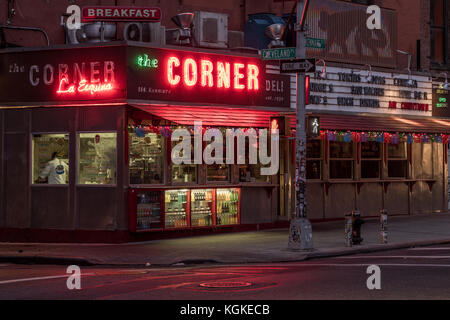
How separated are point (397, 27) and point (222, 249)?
14.2 metres

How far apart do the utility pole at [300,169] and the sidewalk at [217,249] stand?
369 millimetres

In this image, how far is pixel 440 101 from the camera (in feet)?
95.8

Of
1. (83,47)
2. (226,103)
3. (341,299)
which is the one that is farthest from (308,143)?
(341,299)

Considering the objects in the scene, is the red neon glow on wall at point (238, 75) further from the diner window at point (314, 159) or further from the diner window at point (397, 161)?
the diner window at point (397, 161)

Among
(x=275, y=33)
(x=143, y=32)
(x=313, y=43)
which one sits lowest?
(x=313, y=43)

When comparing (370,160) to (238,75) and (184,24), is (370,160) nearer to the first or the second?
(238,75)

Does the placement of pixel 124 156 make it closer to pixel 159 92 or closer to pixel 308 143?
pixel 159 92

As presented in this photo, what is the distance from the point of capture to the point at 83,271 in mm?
15727

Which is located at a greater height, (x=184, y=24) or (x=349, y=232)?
(x=184, y=24)

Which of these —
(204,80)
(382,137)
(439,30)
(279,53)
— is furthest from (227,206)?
(439,30)

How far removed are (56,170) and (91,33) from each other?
405 cm

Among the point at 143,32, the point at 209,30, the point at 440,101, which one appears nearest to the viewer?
the point at 143,32

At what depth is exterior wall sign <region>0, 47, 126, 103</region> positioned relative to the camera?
20.7 m

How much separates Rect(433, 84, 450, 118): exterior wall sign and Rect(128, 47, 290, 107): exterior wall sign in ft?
24.7
